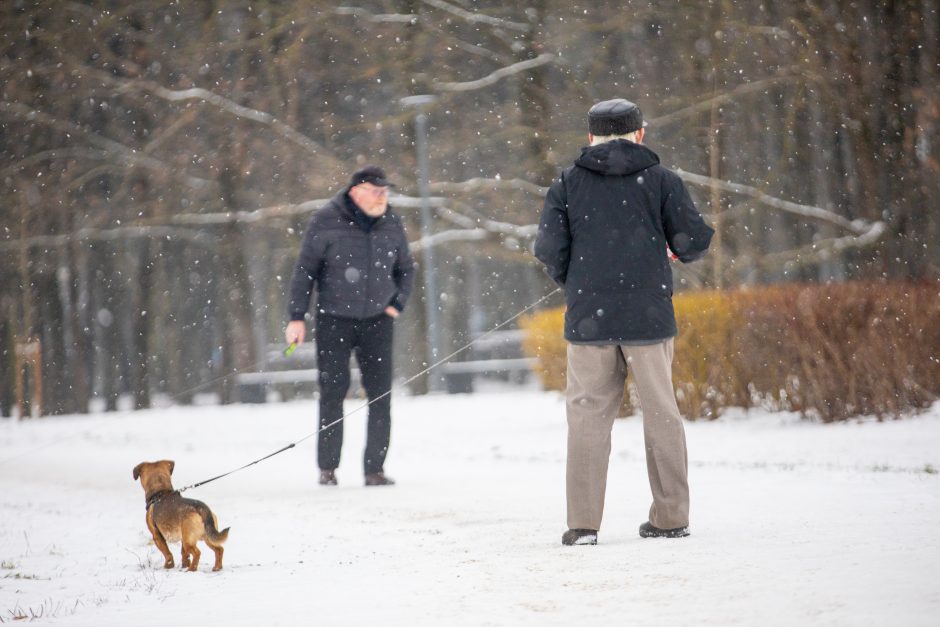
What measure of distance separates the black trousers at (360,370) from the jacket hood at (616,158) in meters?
3.86

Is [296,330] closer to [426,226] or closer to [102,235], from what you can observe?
[426,226]

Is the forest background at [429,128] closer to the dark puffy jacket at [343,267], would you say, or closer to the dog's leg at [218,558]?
the dark puffy jacket at [343,267]

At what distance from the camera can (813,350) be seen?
10.7m

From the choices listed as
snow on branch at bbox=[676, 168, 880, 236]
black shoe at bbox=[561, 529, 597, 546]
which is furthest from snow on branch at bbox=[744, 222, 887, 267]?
black shoe at bbox=[561, 529, 597, 546]

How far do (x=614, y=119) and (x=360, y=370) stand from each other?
401 cm

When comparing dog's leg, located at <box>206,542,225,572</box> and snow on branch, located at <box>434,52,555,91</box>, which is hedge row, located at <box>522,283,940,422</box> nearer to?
dog's leg, located at <box>206,542,225,572</box>

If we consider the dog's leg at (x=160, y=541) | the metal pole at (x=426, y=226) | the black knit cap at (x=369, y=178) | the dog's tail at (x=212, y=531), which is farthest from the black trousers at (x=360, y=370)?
the metal pole at (x=426, y=226)

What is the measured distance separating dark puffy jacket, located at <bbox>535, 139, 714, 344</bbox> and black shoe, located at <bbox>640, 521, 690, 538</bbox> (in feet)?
2.72

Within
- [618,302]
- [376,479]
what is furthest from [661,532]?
[376,479]

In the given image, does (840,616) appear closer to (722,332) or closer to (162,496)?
(162,496)

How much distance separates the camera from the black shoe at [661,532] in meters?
5.43

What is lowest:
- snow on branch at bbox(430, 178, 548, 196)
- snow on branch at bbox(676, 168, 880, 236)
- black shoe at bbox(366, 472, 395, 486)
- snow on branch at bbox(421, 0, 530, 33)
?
black shoe at bbox(366, 472, 395, 486)

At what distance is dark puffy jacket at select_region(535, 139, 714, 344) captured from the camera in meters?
5.41

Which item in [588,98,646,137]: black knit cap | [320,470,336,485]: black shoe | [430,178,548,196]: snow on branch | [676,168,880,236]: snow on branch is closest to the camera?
[588,98,646,137]: black knit cap
